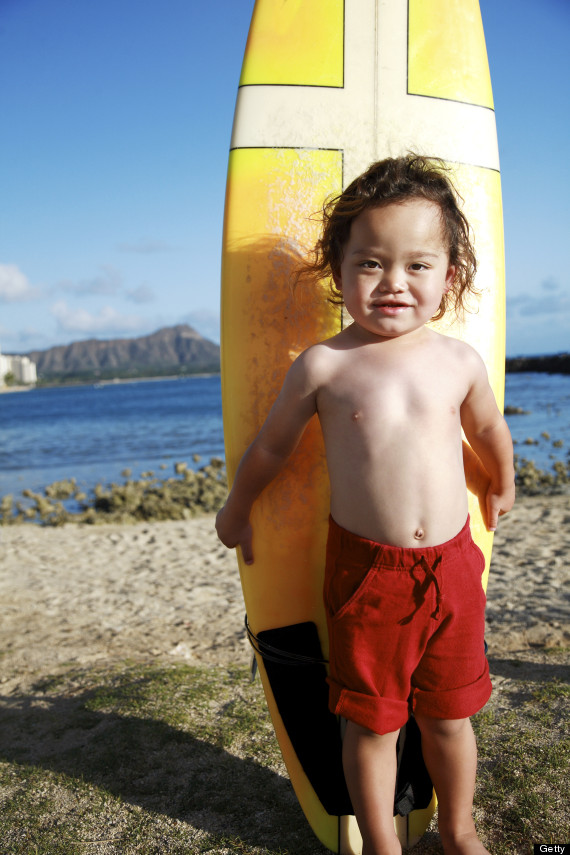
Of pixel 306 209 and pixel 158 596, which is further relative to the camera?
pixel 158 596

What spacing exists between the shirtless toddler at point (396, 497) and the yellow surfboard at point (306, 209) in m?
0.31

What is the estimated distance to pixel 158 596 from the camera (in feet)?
15.6

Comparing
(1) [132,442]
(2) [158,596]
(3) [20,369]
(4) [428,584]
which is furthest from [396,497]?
(3) [20,369]

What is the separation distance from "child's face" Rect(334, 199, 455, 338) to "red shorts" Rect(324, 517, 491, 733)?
53 centimetres

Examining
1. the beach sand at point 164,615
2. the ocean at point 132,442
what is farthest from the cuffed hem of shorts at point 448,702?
the ocean at point 132,442

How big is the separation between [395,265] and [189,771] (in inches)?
66.5

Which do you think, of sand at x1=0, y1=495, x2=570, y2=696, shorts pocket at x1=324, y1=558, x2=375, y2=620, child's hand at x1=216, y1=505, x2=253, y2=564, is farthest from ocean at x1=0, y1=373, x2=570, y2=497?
shorts pocket at x1=324, y1=558, x2=375, y2=620

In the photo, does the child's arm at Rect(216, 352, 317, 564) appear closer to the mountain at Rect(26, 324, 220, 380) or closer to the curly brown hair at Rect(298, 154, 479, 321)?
the curly brown hair at Rect(298, 154, 479, 321)

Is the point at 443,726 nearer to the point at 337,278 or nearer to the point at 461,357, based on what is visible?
the point at 461,357

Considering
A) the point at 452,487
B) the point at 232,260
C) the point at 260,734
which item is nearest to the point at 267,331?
the point at 232,260

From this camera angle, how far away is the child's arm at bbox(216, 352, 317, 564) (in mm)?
1656

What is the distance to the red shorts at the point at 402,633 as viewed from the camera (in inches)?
Result: 61.1

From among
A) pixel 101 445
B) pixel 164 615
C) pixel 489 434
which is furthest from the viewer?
pixel 101 445

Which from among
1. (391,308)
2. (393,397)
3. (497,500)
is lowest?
(497,500)
